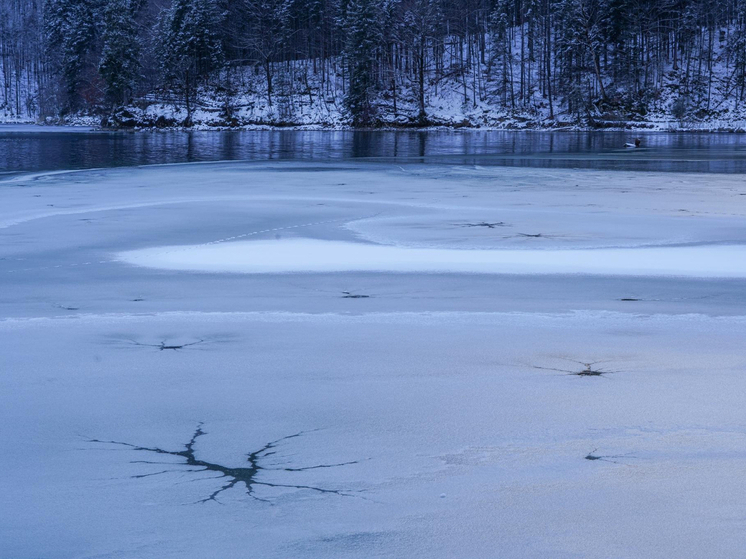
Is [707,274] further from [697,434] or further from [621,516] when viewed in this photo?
[621,516]

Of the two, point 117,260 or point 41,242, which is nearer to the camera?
point 117,260

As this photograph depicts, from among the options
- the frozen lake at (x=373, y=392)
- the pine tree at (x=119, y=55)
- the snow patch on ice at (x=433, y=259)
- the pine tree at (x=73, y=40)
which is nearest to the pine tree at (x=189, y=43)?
the pine tree at (x=119, y=55)

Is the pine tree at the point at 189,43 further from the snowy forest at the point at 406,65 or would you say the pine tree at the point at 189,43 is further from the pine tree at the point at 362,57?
the pine tree at the point at 362,57

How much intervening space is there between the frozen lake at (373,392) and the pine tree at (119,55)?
69.1 metres

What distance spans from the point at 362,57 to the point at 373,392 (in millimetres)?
72026

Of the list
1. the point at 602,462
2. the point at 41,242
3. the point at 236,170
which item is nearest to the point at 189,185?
the point at 236,170

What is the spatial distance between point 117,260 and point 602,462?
5850 mm

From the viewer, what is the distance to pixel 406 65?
8406 cm

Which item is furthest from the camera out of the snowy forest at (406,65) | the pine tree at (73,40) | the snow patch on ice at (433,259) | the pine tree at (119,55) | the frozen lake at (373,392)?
the pine tree at (73,40)

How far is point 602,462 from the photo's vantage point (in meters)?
3.17

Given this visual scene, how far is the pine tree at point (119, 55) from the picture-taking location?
74125 mm

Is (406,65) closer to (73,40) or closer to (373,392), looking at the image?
(73,40)

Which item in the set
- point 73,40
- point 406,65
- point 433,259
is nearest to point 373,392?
point 433,259

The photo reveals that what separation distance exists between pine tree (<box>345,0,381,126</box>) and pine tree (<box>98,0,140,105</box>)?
19297 millimetres
